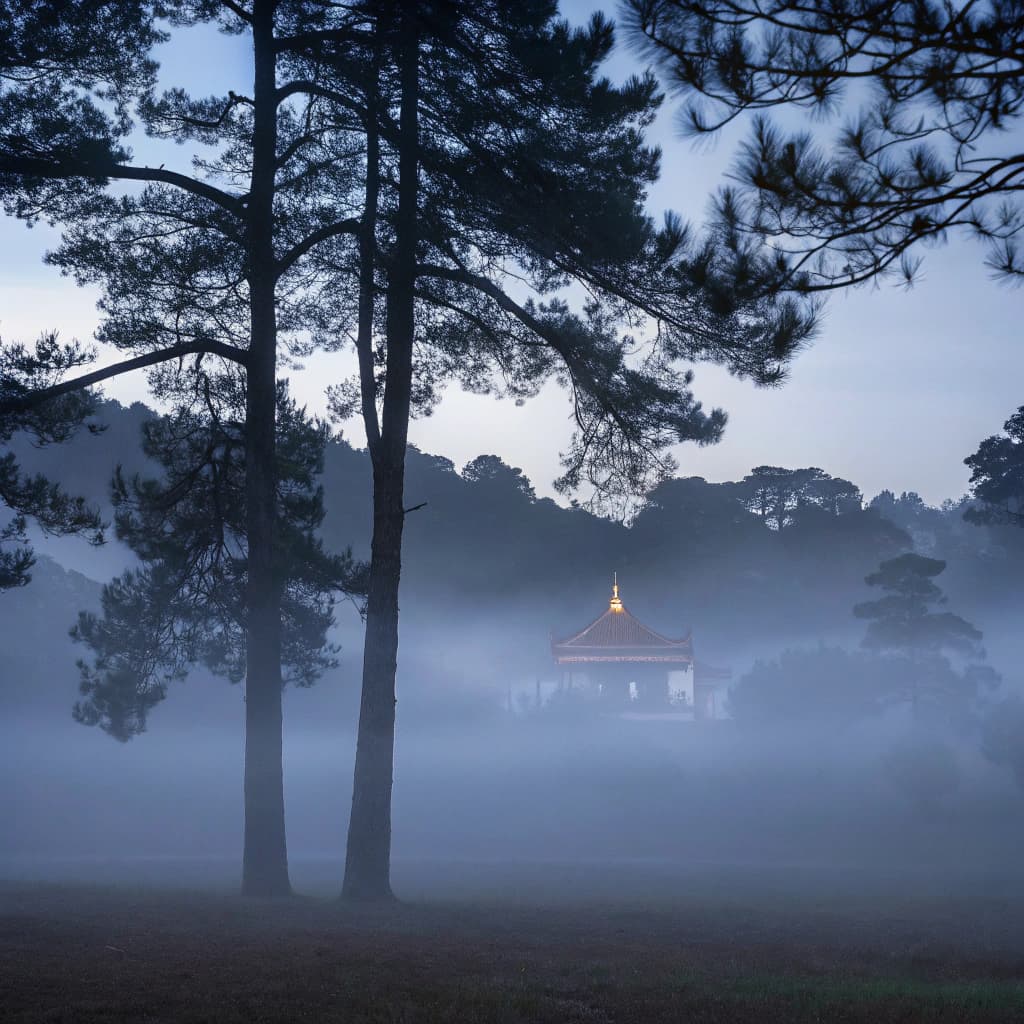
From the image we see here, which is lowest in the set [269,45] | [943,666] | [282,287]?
[943,666]

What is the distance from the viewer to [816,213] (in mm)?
6797

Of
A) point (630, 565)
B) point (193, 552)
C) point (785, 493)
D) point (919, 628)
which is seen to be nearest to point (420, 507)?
point (193, 552)

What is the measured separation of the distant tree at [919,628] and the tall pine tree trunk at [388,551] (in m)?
22.4

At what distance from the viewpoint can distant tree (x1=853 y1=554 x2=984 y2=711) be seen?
32.4 metres

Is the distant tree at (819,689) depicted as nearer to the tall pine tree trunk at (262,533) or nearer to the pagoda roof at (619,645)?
the pagoda roof at (619,645)

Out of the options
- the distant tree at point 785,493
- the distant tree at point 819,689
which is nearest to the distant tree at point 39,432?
the distant tree at point 819,689

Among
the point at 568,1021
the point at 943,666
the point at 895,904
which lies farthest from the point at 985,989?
the point at 943,666

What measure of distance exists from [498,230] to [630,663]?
33.4 m

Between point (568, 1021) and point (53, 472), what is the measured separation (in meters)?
45.3

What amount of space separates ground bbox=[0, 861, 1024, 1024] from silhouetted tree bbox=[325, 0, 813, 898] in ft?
8.30

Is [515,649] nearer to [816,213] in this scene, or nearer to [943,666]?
[943,666]

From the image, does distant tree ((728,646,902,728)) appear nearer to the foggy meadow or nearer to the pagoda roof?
the foggy meadow

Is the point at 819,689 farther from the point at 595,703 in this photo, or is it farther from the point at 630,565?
the point at 630,565

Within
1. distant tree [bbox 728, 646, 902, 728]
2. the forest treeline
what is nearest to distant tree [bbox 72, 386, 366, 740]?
distant tree [bbox 728, 646, 902, 728]
